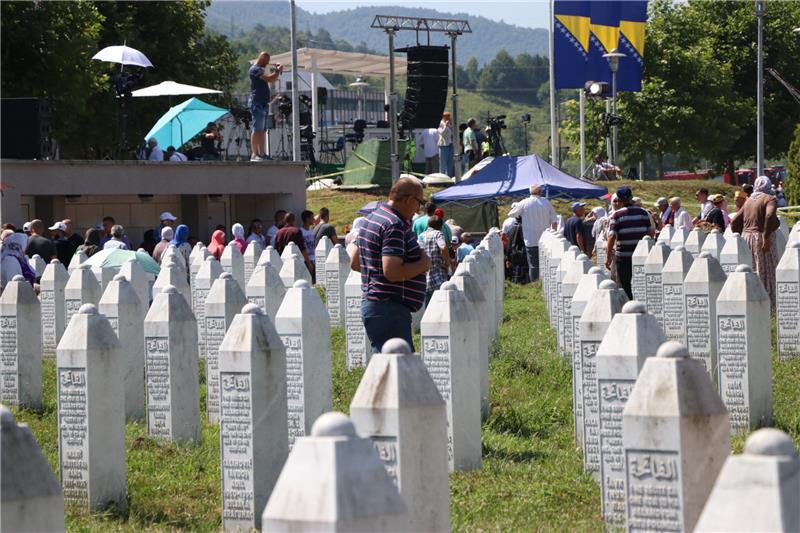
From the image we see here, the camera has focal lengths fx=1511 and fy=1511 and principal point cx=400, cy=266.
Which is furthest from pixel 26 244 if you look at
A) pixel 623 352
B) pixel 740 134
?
pixel 740 134

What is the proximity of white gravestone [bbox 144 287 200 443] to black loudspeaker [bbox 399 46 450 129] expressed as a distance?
2891cm

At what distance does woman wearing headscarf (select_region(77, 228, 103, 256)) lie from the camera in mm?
21819

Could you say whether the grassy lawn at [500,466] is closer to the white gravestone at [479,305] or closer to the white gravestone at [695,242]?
the white gravestone at [479,305]

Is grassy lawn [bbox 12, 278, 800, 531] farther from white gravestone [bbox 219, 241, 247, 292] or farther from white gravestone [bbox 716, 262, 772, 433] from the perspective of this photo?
white gravestone [bbox 219, 241, 247, 292]

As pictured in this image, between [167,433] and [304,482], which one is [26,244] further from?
[304,482]

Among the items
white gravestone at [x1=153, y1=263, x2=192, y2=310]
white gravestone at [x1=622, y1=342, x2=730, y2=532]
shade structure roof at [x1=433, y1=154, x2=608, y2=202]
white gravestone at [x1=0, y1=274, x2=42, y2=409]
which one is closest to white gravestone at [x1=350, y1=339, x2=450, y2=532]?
white gravestone at [x1=622, y1=342, x2=730, y2=532]

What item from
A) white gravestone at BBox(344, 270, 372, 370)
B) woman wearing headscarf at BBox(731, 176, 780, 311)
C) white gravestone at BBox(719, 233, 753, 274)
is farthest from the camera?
woman wearing headscarf at BBox(731, 176, 780, 311)

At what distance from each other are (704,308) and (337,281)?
7.55m

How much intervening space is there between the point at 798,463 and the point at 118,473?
6.05 meters

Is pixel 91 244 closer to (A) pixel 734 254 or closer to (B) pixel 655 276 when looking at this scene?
(B) pixel 655 276

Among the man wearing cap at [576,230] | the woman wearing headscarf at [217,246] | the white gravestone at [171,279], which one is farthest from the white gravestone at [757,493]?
the man wearing cap at [576,230]

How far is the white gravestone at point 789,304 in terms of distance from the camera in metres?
15.1

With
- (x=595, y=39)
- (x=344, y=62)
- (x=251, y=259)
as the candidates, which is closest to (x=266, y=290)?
(x=251, y=259)

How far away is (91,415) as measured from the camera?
9.37 metres
